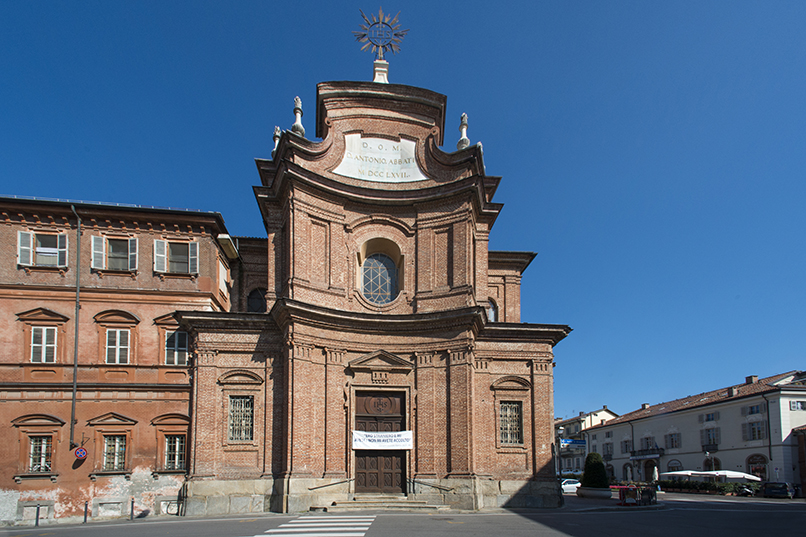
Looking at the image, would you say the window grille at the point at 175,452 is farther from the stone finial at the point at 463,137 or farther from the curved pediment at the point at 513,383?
the stone finial at the point at 463,137

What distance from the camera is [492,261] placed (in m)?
29.6

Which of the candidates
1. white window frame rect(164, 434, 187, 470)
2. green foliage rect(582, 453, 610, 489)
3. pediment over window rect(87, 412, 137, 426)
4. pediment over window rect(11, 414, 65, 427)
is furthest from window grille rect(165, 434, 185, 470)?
green foliage rect(582, 453, 610, 489)

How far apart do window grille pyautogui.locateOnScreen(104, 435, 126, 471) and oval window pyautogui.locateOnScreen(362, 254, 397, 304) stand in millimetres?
11578

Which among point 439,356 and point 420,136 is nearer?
point 439,356

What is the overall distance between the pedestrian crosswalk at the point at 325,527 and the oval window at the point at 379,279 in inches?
374

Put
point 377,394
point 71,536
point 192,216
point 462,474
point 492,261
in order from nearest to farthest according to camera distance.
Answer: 1. point 71,536
2. point 462,474
3. point 377,394
4. point 192,216
5. point 492,261

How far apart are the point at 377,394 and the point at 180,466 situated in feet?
28.5

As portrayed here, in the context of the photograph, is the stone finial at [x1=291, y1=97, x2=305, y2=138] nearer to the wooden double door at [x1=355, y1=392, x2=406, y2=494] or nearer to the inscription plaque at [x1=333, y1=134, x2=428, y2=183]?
the inscription plaque at [x1=333, y1=134, x2=428, y2=183]

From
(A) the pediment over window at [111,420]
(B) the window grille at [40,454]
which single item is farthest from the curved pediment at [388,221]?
(B) the window grille at [40,454]

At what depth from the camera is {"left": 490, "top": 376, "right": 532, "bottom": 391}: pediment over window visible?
2462 cm

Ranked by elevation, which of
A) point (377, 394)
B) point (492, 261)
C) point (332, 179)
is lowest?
point (377, 394)

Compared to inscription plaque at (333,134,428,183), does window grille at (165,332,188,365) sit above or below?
below

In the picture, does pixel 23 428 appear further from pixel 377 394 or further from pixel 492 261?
pixel 492 261

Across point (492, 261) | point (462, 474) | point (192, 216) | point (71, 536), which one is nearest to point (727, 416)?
point (492, 261)
